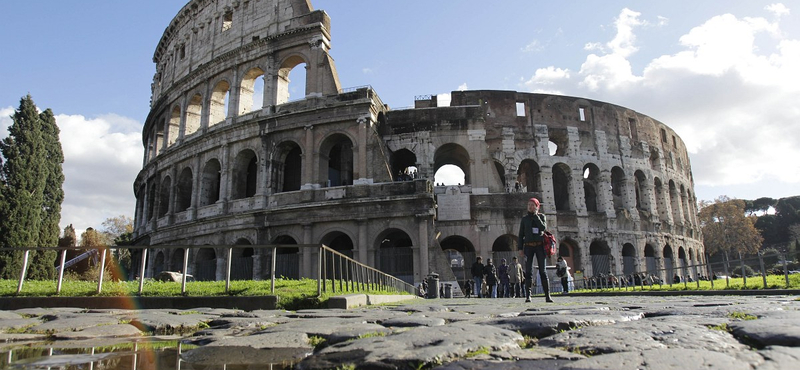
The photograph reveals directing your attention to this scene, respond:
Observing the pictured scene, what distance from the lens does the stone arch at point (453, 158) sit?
22.4m

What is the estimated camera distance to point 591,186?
27.6 meters

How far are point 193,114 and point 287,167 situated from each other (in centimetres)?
696

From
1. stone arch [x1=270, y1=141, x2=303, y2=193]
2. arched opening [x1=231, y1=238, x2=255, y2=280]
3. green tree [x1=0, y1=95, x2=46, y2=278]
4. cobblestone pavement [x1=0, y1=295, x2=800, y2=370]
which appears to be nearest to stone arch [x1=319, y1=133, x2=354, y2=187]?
stone arch [x1=270, y1=141, x2=303, y2=193]

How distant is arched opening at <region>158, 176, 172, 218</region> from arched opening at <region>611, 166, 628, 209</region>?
23986mm

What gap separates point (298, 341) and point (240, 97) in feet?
71.2

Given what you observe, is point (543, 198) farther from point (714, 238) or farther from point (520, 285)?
point (714, 238)

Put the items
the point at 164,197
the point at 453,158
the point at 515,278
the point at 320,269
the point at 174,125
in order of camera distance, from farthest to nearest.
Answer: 1. the point at 174,125
2. the point at 164,197
3. the point at 453,158
4. the point at 515,278
5. the point at 320,269

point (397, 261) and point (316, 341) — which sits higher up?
point (397, 261)

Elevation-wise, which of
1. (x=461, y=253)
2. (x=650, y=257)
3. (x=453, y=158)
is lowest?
(x=650, y=257)

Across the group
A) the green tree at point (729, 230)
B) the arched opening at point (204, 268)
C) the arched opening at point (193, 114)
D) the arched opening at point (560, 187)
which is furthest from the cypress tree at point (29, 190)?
the green tree at point (729, 230)

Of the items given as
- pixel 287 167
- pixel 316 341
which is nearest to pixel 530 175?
pixel 287 167

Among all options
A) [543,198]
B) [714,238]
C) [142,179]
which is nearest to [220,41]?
[142,179]

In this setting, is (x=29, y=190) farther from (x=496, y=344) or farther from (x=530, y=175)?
(x=496, y=344)

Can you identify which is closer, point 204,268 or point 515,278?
point 515,278
